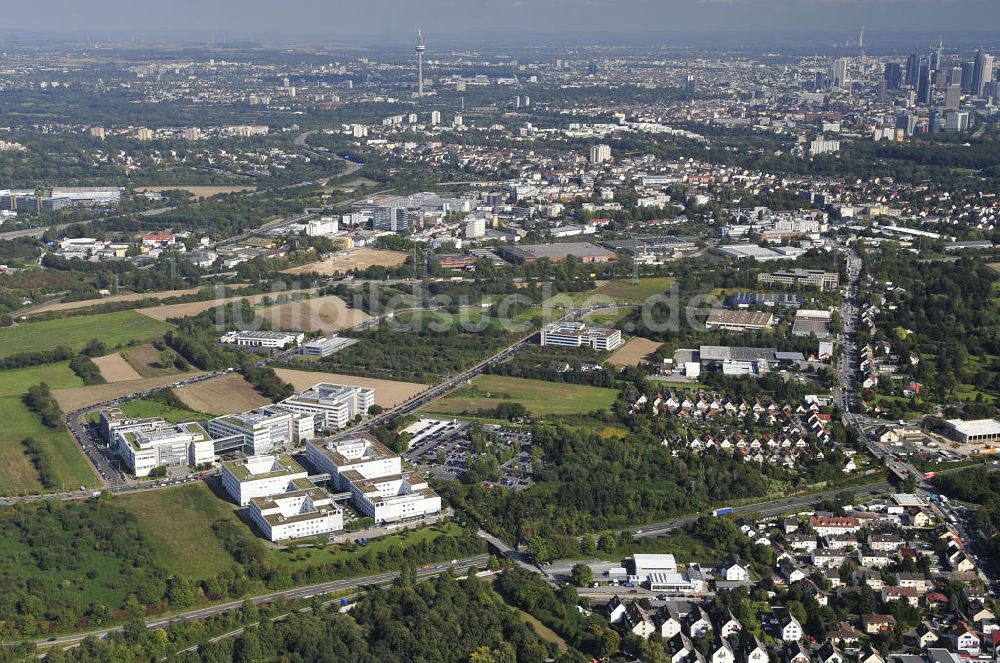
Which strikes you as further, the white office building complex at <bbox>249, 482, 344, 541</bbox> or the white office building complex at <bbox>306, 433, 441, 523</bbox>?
the white office building complex at <bbox>306, 433, 441, 523</bbox>

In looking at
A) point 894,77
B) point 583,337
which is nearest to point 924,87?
point 894,77

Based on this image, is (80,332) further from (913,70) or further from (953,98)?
(913,70)

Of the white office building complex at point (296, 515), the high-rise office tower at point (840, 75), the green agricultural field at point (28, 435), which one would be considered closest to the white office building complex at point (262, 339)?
the green agricultural field at point (28, 435)

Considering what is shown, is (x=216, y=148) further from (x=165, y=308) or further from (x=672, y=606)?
(x=672, y=606)

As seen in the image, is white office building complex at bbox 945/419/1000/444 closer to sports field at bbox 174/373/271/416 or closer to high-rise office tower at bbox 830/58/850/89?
sports field at bbox 174/373/271/416

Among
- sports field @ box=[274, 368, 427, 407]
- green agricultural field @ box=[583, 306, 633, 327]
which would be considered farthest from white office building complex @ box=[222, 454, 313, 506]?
green agricultural field @ box=[583, 306, 633, 327]

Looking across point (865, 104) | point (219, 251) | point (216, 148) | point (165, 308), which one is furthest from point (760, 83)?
point (165, 308)
